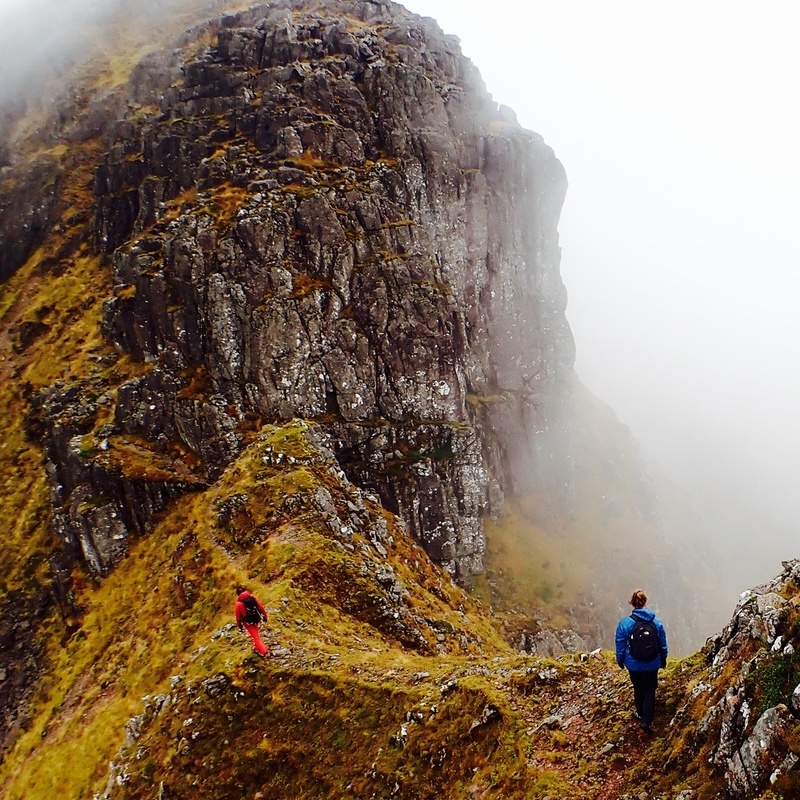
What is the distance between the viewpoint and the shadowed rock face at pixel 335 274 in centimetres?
5288

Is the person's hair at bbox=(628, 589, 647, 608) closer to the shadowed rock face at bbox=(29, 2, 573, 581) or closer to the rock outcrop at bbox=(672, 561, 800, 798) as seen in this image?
the rock outcrop at bbox=(672, 561, 800, 798)

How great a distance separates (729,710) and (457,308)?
54475mm

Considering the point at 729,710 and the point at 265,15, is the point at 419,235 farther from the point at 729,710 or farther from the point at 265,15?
the point at 729,710

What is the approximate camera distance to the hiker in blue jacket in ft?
41.2

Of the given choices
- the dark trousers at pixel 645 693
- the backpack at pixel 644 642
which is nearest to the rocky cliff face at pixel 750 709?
the dark trousers at pixel 645 693

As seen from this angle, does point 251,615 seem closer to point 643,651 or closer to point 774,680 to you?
Result: point 643,651

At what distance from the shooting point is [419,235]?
6134 centimetres

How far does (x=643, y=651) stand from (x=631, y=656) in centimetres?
34

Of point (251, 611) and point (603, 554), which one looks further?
point (603, 554)

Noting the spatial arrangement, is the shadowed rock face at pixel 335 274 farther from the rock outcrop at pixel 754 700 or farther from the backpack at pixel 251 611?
the rock outcrop at pixel 754 700

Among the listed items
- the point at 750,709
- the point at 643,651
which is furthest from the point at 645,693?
the point at 750,709

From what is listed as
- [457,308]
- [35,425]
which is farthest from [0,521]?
[457,308]

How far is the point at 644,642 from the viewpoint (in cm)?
1253

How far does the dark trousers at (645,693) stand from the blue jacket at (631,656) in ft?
0.92
